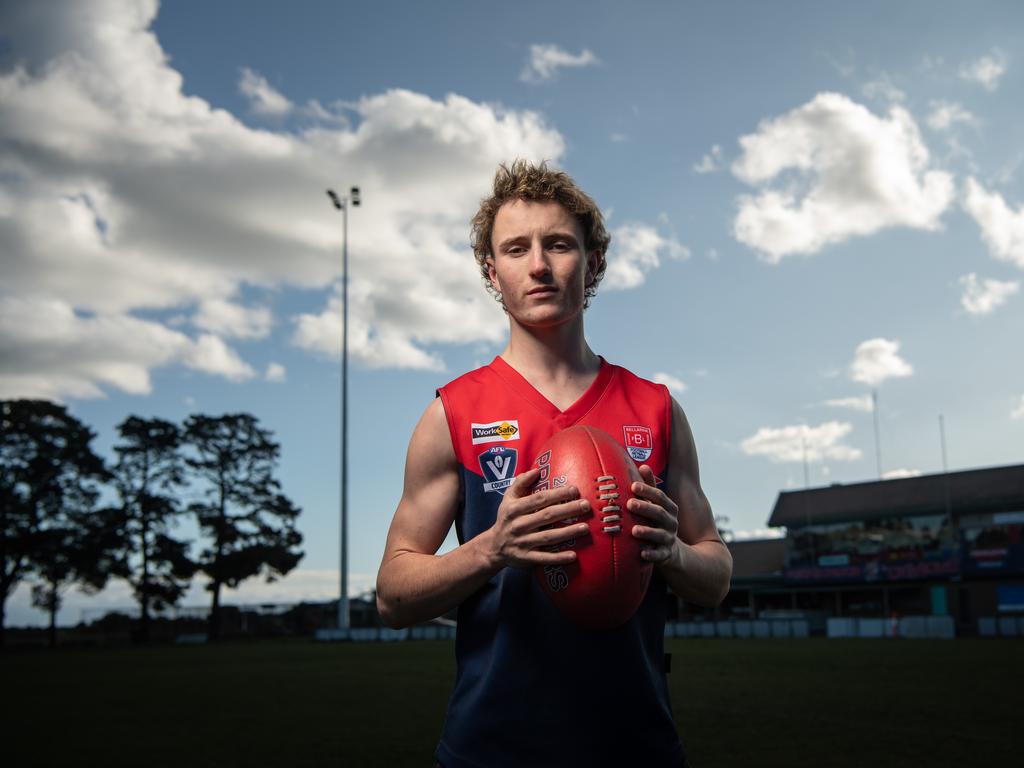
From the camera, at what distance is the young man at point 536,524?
2422 mm

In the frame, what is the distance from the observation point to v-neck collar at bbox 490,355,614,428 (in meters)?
2.81

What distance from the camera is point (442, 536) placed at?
2.79 metres

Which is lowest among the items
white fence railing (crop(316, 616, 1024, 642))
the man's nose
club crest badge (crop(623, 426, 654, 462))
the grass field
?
white fence railing (crop(316, 616, 1024, 642))

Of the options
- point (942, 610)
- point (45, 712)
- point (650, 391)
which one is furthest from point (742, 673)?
point (942, 610)

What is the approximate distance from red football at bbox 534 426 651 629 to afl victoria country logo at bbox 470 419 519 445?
33 centimetres

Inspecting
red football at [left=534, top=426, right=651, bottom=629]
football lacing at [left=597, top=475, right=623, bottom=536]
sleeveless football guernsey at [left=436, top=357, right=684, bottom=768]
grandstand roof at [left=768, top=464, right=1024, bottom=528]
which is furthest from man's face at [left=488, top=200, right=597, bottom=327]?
grandstand roof at [left=768, top=464, right=1024, bottom=528]

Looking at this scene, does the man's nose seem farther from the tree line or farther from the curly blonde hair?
the tree line

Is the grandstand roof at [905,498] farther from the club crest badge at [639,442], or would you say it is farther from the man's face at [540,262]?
the man's face at [540,262]

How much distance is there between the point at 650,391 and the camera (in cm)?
298

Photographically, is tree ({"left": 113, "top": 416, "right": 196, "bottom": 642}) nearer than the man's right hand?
No

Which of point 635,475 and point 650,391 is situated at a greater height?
point 650,391

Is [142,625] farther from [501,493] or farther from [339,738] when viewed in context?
[501,493]

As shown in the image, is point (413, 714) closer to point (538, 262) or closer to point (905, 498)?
point (538, 262)

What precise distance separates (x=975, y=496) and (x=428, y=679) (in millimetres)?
43715
